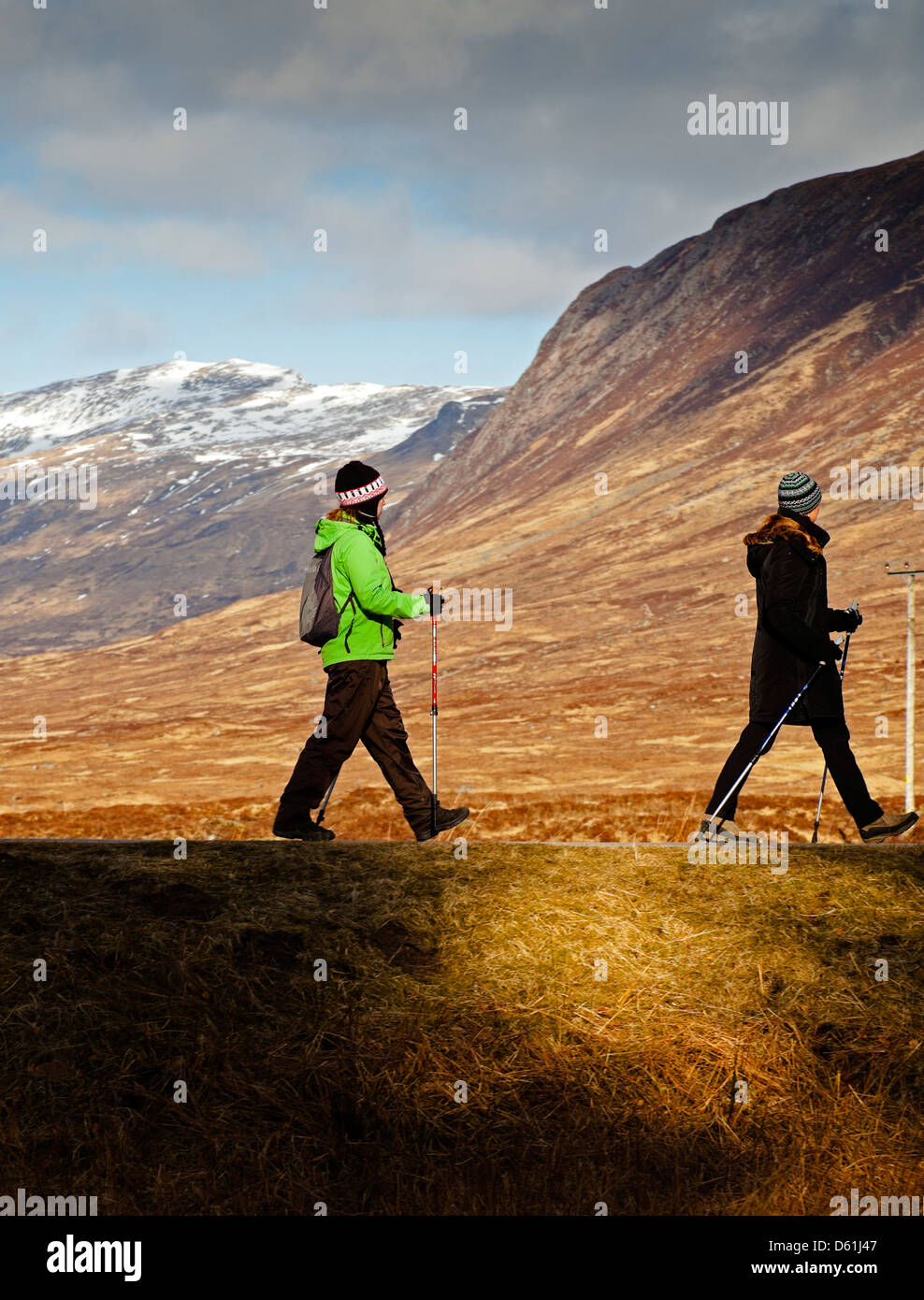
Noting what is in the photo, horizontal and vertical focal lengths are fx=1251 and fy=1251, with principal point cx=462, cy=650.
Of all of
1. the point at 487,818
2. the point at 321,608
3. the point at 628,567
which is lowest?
the point at 487,818

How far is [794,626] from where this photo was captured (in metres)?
7.20

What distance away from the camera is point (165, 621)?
479ft

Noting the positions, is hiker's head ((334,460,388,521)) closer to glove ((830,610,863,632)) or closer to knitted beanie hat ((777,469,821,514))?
knitted beanie hat ((777,469,821,514))

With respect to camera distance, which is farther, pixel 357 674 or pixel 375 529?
pixel 375 529

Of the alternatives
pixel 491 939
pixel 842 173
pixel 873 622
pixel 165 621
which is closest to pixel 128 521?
pixel 165 621

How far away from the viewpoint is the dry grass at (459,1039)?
4.26 meters

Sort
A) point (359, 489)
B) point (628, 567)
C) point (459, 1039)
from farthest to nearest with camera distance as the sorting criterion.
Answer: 1. point (628, 567)
2. point (359, 489)
3. point (459, 1039)

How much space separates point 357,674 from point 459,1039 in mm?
2811

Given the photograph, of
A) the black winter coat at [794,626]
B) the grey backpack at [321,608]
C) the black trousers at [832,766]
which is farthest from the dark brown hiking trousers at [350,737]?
the black winter coat at [794,626]

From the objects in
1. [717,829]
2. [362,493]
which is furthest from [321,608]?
[717,829]

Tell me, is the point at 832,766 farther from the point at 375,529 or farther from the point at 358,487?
the point at 358,487

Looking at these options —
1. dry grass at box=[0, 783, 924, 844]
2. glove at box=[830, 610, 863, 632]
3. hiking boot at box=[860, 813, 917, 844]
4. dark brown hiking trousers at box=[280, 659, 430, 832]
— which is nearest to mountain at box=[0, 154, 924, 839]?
dry grass at box=[0, 783, 924, 844]

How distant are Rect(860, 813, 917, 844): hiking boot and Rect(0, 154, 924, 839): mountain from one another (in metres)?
8.29

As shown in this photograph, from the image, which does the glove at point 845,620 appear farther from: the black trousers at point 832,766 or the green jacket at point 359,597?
the green jacket at point 359,597
